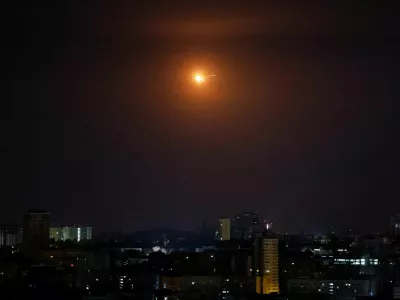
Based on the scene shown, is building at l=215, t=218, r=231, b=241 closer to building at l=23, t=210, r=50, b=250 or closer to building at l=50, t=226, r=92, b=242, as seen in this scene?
building at l=50, t=226, r=92, b=242

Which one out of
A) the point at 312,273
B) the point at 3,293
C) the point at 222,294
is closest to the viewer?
the point at 3,293

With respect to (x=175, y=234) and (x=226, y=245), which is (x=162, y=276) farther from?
(x=175, y=234)

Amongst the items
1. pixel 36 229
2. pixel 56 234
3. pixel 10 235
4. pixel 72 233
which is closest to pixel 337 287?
pixel 36 229

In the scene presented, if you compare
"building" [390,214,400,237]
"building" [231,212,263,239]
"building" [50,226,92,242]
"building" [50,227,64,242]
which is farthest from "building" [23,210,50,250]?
"building" [390,214,400,237]

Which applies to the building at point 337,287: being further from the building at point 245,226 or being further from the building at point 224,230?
the building at point 224,230

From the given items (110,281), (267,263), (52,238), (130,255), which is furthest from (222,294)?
(52,238)

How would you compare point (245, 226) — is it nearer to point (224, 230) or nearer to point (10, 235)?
point (224, 230)

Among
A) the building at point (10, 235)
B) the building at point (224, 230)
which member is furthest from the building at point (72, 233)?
the building at point (224, 230)
